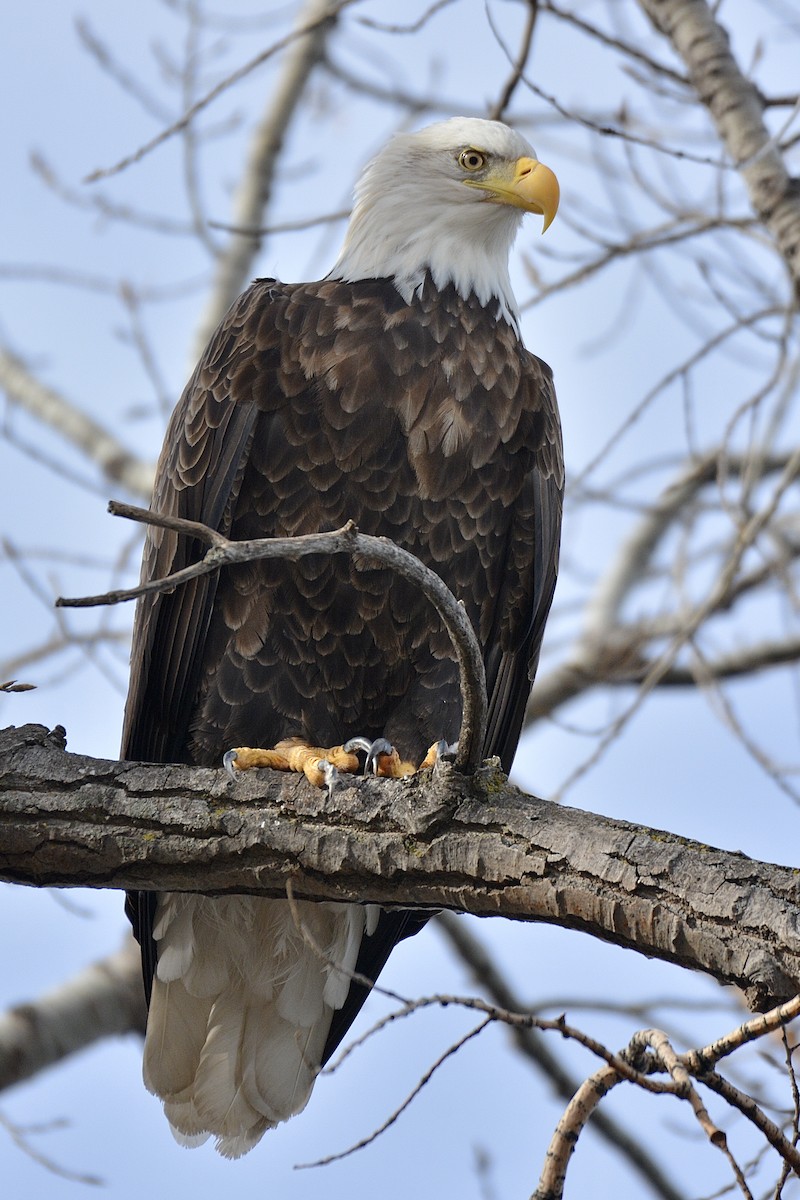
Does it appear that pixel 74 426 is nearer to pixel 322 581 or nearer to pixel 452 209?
pixel 452 209

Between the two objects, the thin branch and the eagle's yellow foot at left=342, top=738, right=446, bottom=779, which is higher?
the thin branch

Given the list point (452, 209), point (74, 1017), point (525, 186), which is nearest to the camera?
point (525, 186)

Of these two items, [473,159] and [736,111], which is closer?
[736,111]

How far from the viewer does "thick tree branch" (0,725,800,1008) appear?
7.77 feet

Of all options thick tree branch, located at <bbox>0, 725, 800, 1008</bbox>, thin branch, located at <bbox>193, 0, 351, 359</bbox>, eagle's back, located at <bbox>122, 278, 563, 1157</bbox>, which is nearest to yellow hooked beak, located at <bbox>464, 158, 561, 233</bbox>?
eagle's back, located at <bbox>122, 278, 563, 1157</bbox>

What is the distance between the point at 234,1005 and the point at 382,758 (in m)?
0.98

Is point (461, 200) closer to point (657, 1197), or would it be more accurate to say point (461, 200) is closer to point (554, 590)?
point (554, 590)

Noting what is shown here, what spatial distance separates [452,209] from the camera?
14.0ft

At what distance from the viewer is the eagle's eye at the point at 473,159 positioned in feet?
14.1

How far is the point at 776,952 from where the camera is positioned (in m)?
2.28

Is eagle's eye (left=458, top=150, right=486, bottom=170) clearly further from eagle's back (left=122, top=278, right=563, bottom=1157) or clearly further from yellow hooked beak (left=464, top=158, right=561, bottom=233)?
eagle's back (left=122, top=278, right=563, bottom=1157)

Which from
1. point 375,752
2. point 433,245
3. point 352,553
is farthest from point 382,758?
point 433,245

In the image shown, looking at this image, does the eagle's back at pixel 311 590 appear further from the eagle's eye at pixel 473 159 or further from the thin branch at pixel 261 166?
the thin branch at pixel 261 166

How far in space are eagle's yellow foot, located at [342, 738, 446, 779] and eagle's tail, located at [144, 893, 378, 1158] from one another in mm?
579
